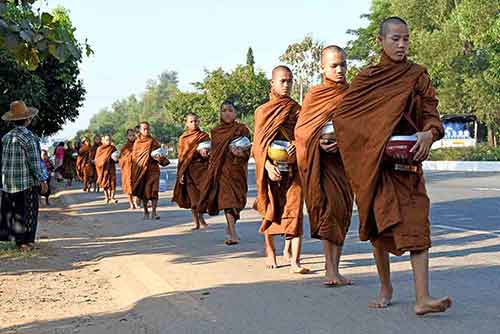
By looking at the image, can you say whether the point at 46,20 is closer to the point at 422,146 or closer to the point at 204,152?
the point at 422,146

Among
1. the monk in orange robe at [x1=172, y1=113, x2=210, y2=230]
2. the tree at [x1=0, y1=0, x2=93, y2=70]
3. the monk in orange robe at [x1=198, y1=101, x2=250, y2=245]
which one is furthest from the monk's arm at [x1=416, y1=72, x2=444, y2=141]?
the monk in orange robe at [x1=172, y1=113, x2=210, y2=230]

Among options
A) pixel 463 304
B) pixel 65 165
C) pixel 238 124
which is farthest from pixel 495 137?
pixel 463 304

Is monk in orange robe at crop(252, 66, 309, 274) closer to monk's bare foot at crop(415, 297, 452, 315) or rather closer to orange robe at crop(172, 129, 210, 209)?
monk's bare foot at crop(415, 297, 452, 315)

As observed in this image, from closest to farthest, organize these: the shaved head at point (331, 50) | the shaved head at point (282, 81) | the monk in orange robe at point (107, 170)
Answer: the shaved head at point (331, 50) < the shaved head at point (282, 81) < the monk in orange robe at point (107, 170)

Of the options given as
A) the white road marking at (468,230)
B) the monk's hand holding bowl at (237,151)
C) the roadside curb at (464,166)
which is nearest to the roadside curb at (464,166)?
the roadside curb at (464,166)

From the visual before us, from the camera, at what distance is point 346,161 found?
596 centimetres

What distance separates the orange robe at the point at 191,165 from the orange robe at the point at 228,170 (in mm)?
1924

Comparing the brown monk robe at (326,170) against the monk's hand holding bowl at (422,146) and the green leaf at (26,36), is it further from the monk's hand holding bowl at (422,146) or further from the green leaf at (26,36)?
the green leaf at (26,36)

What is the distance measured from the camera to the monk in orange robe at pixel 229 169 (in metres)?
10.9

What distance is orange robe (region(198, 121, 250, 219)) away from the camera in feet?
35.9

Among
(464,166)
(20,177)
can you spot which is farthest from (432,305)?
(464,166)

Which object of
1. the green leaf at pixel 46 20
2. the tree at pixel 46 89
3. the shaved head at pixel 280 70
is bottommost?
the green leaf at pixel 46 20

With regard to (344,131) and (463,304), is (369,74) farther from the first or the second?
(463,304)

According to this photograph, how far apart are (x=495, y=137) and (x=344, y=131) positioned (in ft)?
154
